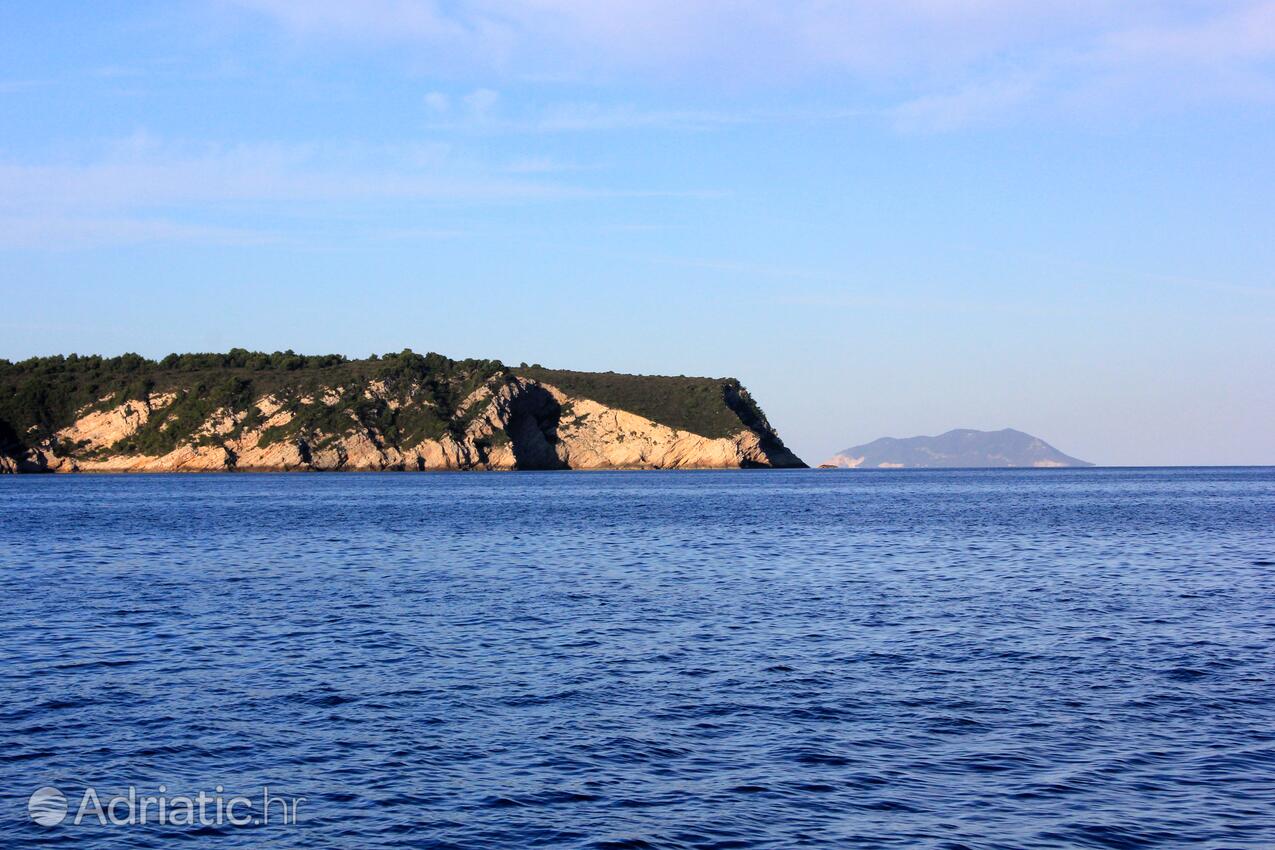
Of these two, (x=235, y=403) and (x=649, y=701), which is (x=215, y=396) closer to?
(x=235, y=403)

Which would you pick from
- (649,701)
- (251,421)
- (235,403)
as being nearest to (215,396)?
(235,403)

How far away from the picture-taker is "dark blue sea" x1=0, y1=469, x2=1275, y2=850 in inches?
527

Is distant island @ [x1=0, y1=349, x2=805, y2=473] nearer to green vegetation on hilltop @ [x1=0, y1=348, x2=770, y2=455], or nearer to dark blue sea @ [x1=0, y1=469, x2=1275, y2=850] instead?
green vegetation on hilltop @ [x1=0, y1=348, x2=770, y2=455]

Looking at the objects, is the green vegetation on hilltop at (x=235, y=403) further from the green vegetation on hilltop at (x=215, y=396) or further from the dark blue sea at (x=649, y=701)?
the dark blue sea at (x=649, y=701)

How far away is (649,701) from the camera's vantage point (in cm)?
1911

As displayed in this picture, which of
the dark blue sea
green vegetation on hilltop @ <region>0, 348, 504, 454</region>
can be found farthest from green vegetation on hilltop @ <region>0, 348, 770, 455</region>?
the dark blue sea

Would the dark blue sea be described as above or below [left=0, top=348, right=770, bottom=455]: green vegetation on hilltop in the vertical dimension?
below

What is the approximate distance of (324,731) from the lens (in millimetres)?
17203

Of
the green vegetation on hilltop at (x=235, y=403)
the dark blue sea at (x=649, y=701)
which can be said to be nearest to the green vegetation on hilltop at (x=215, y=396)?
the green vegetation on hilltop at (x=235, y=403)

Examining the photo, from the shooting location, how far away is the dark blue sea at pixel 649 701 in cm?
1340

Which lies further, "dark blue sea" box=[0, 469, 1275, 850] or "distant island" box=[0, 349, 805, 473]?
"distant island" box=[0, 349, 805, 473]

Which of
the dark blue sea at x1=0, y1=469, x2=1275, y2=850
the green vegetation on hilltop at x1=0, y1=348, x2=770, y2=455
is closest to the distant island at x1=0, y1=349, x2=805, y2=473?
the green vegetation on hilltop at x1=0, y1=348, x2=770, y2=455

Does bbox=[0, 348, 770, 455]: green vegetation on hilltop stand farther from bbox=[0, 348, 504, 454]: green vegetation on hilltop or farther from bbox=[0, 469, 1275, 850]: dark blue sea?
bbox=[0, 469, 1275, 850]: dark blue sea

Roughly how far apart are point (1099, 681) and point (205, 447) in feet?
559
